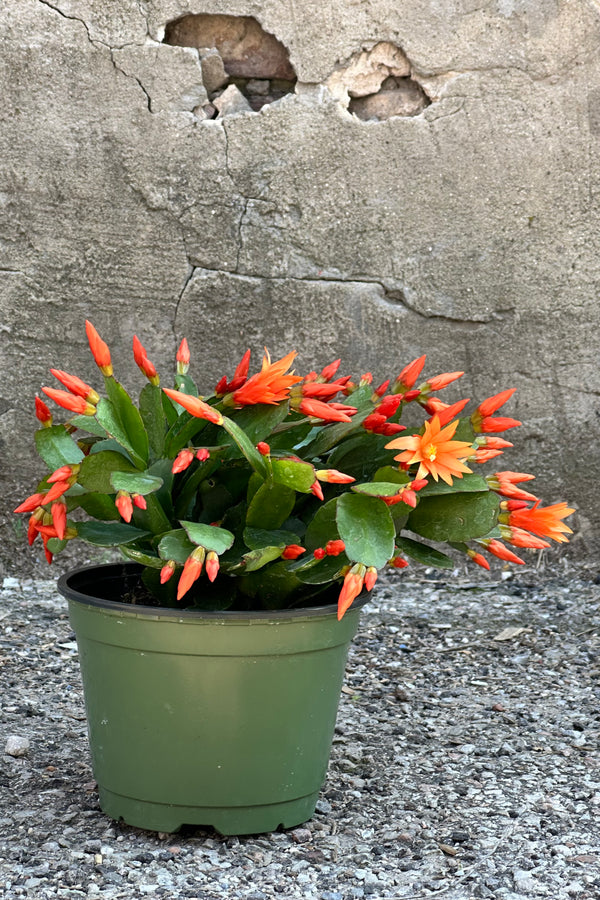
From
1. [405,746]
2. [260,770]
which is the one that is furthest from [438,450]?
[405,746]

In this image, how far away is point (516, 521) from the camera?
1.34 metres

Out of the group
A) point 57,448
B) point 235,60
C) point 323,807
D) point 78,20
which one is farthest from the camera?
point 235,60

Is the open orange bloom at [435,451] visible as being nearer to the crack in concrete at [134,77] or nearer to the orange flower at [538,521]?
the orange flower at [538,521]

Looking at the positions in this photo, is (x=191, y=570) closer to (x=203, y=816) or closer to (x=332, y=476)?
(x=332, y=476)

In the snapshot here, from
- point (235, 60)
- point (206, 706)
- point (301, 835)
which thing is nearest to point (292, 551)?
point (206, 706)

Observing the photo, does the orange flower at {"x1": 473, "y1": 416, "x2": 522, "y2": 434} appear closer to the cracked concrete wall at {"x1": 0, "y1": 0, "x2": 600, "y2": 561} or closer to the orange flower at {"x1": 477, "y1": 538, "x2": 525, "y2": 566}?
the orange flower at {"x1": 477, "y1": 538, "x2": 525, "y2": 566}

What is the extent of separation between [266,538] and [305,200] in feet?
5.17

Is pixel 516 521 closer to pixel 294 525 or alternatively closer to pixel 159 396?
pixel 294 525

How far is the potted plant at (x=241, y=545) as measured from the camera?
1283 millimetres

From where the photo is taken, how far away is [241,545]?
1385 mm

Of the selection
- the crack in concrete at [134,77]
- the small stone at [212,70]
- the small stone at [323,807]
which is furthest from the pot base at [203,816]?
the small stone at [212,70]

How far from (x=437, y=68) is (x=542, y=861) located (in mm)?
2125

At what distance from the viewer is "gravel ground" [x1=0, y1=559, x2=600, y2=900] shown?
1.34m

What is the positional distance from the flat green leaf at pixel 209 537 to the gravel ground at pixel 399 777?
482mm
